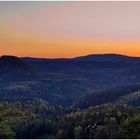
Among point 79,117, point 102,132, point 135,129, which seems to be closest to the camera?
point 135,129

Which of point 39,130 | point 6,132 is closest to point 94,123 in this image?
point 39,130

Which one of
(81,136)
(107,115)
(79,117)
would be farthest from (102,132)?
(79,117)

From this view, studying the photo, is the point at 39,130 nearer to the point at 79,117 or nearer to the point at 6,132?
the point at 79,117

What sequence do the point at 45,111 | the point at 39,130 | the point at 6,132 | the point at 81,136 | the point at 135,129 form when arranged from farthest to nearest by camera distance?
the point at 45,111, the point at 39,130, the point at 81,136, the point at 6,132, the point at 135,129

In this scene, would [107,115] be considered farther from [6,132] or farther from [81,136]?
[6,132]

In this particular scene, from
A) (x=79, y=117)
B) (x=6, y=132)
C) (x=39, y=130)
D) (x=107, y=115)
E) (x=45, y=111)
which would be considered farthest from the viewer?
(x=45, y=111)

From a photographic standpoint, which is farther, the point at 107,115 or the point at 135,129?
the point at 107,115

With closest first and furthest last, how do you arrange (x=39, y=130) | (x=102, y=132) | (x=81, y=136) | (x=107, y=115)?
(x=102, y=132)
(x=81, y=136)
(x=39, y=130)
(x=107, y=115)

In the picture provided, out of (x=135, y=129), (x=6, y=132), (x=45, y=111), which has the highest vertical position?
(x=135, y=129)

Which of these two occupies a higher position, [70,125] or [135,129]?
[135,129]
